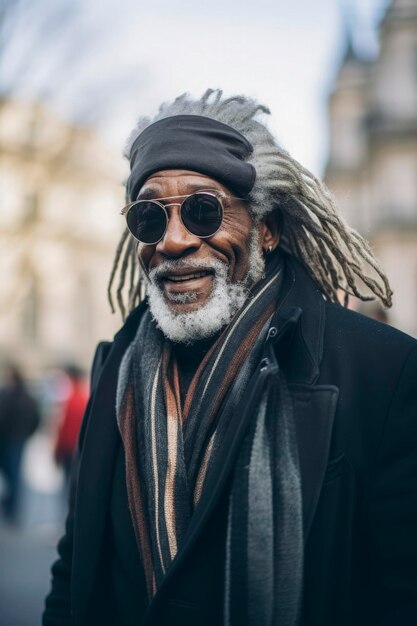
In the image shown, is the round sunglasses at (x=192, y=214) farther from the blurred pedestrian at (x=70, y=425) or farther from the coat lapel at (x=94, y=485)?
the blurred pedestrian at (x=70, y=425)

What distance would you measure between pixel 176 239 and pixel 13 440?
747 centimetres

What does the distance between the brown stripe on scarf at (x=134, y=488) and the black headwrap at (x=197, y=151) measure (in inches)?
25.0

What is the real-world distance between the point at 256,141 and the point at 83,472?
3.46 feet

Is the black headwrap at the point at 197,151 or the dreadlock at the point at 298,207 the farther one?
the dreadlock at the point at 298,207

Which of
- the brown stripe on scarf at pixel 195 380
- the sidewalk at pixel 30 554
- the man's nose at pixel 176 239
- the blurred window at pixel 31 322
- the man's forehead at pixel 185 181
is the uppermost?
the blurred window at pixel 31 322

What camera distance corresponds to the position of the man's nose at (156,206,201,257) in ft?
7.13

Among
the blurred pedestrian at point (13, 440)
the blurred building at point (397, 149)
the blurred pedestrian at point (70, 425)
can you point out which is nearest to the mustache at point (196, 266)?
the blurred pedestrian at point (70, 425)

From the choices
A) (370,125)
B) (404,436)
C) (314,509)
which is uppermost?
(370,125)

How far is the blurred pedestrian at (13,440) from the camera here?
911cm

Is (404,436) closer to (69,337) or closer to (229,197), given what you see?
(229,197)

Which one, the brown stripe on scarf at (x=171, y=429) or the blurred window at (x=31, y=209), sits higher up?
the blurred window at (x=31, y=209)

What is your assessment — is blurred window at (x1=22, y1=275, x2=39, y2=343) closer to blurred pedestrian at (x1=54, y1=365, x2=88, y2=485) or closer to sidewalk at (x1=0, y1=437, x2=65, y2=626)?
sidewalk at (x1=0, y1=437, x2=65, y2=626)

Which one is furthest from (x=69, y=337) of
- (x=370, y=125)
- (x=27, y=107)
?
(x=27, y=107)

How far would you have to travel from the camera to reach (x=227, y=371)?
2.06 m
